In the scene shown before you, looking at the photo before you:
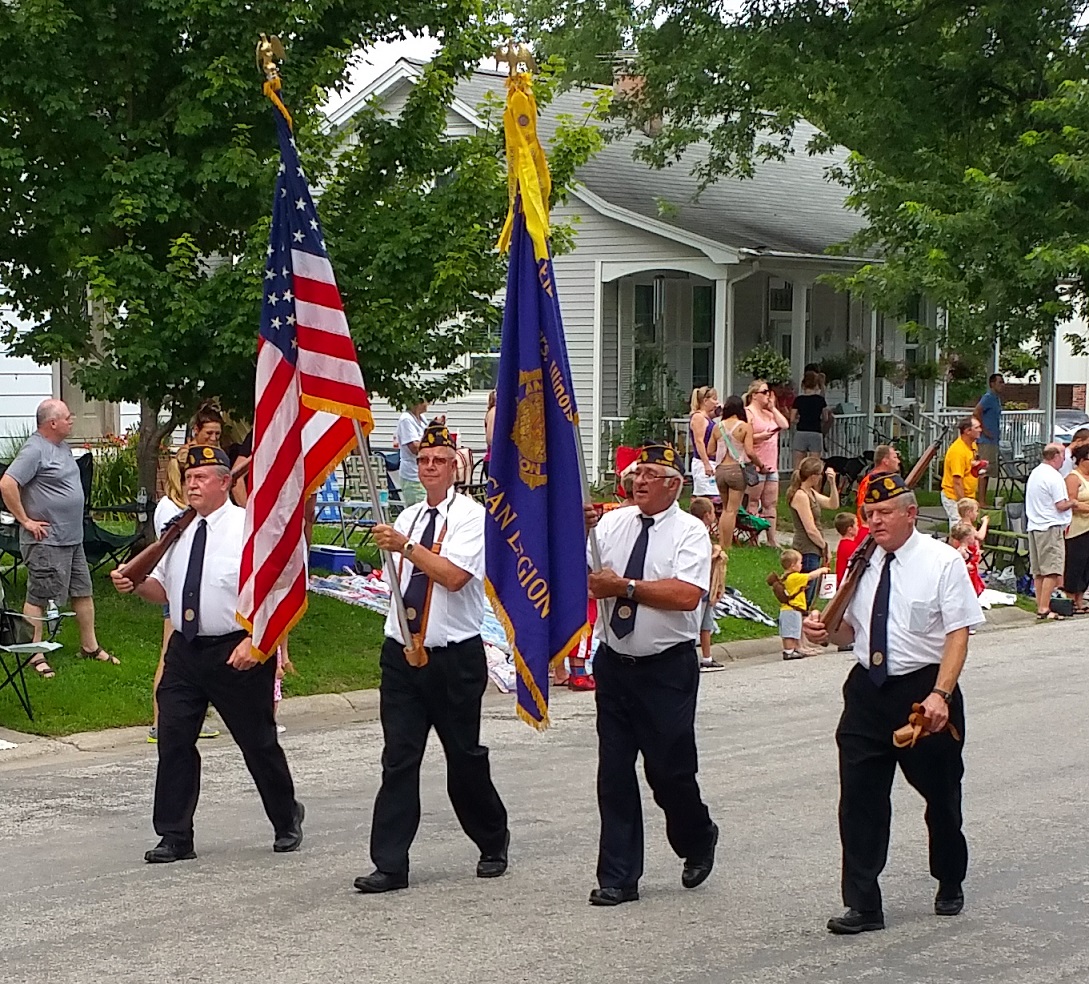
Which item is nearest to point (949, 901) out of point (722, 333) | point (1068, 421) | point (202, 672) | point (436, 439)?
point (436, 439)

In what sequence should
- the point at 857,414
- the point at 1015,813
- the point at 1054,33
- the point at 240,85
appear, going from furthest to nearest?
the point at 857,414 → the point at 1054,33 → the point at 240,85 → the point at 1015,813

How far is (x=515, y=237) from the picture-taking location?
760 centimetres

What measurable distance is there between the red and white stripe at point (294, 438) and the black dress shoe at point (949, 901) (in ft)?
10.4

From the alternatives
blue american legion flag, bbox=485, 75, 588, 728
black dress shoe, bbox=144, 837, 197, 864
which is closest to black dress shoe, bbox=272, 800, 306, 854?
black dress shoe, bbox=144, 837, 197, 864

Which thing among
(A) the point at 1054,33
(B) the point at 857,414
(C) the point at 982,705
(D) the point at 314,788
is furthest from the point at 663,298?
(D) the point at 314,788

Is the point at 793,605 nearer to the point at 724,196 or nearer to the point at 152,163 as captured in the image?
the point at 152,163

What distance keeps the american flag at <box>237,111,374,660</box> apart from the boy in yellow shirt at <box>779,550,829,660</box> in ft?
24.9

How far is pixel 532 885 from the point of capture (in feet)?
25.6

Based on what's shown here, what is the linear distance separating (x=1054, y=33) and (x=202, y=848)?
2000 cm

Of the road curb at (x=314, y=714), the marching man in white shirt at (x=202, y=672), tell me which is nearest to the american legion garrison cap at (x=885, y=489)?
the marching man in white shirt at (x=202, y=672)

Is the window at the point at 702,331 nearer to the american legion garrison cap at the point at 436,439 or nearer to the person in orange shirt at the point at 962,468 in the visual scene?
the person in orange shirt at the point at 962,468

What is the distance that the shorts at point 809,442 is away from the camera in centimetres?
2612

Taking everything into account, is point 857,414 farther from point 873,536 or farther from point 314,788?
point 873,536

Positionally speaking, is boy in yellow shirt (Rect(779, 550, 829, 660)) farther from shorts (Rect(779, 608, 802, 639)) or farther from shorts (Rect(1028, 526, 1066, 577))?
shorts (Rect(1028, 526, 1066, 577))
